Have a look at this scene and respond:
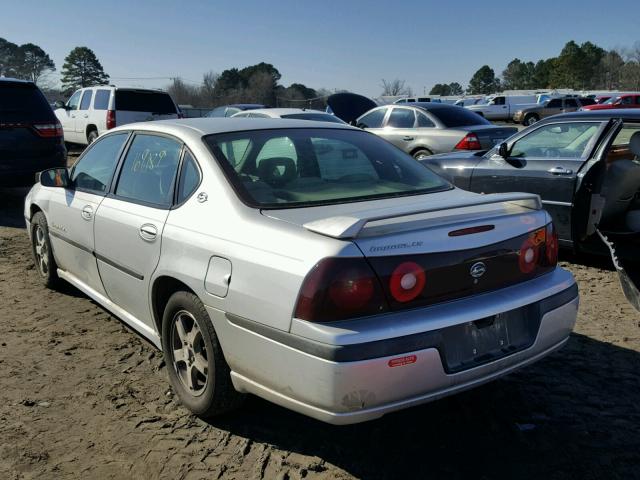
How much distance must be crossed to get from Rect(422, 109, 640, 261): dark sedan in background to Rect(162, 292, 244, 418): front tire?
3650 millimetres

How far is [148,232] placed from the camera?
323 cm

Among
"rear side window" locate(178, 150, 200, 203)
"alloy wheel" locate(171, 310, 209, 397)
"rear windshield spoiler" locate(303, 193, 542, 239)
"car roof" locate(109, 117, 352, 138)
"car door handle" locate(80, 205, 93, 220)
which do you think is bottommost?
"alloy wheel" locate(171, 310, 209, 397)

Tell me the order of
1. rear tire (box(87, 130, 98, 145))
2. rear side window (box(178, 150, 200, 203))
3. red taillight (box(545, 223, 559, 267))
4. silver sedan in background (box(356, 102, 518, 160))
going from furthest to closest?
rear tire (box(87, 130, 98, 145))
silver sedan in background (box(356, 102, 518, 160))
rear side window (box(178, 150, 200, 203))
red taillight (box(545, 223, 559, 267))

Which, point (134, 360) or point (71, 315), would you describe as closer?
point (134, 360)

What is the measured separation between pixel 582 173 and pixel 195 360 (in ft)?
13.1

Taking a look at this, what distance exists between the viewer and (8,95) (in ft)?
27.6

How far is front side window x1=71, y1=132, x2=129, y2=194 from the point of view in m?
3.99

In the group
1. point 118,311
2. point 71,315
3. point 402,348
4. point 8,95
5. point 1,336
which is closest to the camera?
point 402,348

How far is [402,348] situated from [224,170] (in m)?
1.33

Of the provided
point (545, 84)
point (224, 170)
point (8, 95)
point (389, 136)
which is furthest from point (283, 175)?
point (545, 84)

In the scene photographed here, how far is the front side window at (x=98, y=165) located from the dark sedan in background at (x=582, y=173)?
382 cm

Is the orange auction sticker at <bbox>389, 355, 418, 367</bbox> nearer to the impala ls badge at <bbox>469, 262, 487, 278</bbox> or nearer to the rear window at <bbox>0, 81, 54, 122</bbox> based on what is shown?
the impala ls badge at <bbox>469, 262, 487, 278</bbox>

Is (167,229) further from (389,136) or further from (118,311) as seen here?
(389,136)

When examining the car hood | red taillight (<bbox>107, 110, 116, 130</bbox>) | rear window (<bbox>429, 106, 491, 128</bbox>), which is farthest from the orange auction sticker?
the car hood
